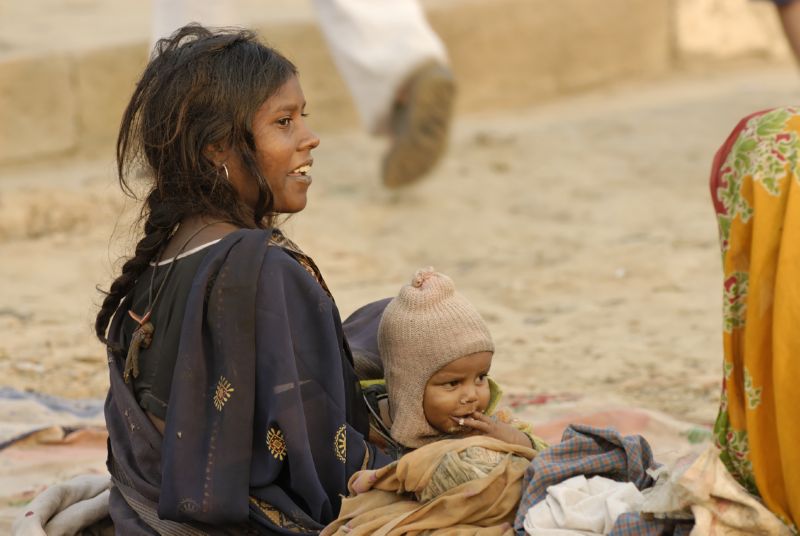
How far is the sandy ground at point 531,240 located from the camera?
4879 mm

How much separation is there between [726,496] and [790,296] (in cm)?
36

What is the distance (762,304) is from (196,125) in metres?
1.31

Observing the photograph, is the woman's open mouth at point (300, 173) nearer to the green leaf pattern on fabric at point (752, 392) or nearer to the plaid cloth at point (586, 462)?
the plaid cloth at point (586, 462)

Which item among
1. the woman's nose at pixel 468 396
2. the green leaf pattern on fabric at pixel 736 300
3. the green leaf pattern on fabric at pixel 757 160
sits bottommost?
the woman's nose at pixel 468 396

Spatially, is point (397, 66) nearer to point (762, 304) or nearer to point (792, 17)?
point (792, 17)

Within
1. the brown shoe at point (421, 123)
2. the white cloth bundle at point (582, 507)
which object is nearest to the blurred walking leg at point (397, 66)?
the brown shoe at point (421, 123)

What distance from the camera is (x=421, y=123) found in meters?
6.46

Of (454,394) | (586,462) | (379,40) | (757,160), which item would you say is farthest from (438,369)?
(379,40)

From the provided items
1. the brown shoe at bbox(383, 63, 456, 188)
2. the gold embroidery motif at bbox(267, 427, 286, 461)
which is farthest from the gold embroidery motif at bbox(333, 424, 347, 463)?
the brown shoe at bbox(383, 63, 456, 188)

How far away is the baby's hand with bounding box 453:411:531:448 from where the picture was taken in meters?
2.91

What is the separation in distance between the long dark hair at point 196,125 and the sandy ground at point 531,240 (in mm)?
1836

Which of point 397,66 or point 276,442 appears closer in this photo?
point 276,442

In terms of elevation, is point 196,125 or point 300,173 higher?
point 196,125

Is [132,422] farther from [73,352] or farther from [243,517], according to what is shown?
[73,352]
